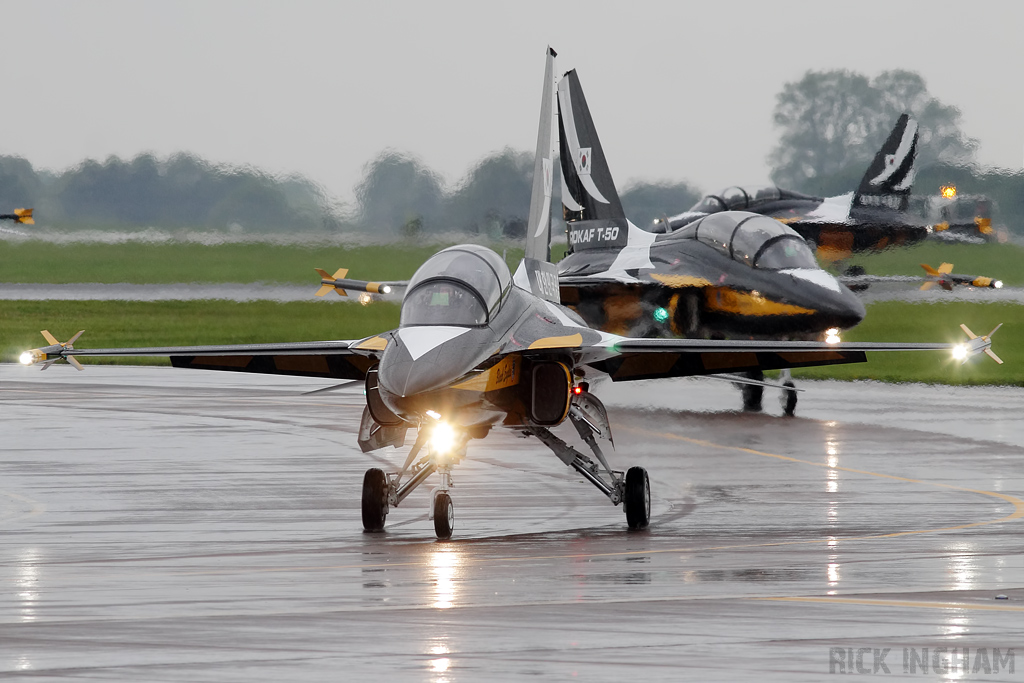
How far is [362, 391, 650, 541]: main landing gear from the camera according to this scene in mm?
12703

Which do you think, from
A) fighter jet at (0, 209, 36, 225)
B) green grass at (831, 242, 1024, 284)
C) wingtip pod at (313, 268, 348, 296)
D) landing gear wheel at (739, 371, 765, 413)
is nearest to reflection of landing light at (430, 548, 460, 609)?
landing gear wheel at (739, 371, 765, 413)

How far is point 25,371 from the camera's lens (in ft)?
113

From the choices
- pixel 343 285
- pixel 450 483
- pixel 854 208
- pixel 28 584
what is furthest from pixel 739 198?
pixel 28 584

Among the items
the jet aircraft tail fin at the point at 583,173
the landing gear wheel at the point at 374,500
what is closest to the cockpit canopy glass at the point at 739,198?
the jet aircraft tail fin at the point at 583,173

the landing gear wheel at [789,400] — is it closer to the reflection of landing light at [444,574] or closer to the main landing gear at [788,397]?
the main landing gear at [788,397]

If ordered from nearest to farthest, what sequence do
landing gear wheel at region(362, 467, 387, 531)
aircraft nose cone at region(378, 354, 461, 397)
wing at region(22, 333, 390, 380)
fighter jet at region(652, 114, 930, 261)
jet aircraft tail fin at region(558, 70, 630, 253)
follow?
aircraft nose cone at region(378, 354, 461, 397) < landing gear wheel at region(362, 467, 387, 531) < wing at region(22, 333, 390, 380) < jet aircraft tail fin at region(558, 70, 630, 253) < fighter jet at region(652, 114, 930, 261)

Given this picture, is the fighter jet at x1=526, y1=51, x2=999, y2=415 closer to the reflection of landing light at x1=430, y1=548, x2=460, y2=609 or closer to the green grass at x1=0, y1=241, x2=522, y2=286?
the green grass at x1=0, y1=241, x2=522, y2=286

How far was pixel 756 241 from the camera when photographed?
83.8ft

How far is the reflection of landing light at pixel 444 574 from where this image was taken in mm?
9688

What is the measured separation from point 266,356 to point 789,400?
546 inches

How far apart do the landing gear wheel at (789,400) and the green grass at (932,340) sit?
5941 millimetres

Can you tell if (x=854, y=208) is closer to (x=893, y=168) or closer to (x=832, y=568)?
(x=893, y=168)

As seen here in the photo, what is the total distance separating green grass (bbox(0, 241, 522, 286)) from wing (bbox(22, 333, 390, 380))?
22.5 meters

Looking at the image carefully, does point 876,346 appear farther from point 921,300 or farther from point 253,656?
point 921,300
